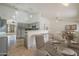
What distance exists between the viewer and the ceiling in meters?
2.25

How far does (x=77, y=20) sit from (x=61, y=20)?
0.26 metres

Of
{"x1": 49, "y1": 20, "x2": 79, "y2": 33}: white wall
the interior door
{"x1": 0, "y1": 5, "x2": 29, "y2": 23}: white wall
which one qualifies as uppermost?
{"x1": 0, "y1": 5, "x2": 29, "y2": 23}: white wall

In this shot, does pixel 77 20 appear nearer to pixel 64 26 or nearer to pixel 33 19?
pixel 64 26

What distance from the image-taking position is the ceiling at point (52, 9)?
2.25 m

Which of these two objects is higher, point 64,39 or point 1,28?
point 1,28

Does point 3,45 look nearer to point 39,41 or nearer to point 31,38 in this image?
point 31,38

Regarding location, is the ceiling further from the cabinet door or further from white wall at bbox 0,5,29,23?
the cabinet door

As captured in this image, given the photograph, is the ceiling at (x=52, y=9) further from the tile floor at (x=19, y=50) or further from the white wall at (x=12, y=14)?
the tile floor at (x=19, y=50)

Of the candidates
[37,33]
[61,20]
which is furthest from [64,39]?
[37,33]

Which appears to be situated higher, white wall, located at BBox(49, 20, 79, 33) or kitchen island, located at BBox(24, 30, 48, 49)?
white wall, located at BBox(49, 20, 79, 33)

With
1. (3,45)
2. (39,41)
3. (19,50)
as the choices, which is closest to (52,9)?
(39,41)

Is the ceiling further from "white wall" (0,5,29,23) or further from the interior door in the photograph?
the interior door

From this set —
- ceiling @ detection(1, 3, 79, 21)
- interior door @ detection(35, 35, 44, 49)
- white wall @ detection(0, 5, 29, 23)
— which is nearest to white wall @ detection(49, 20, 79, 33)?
ceiling @ detection(1, 3, 79, 21)

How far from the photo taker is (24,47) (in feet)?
7.50
